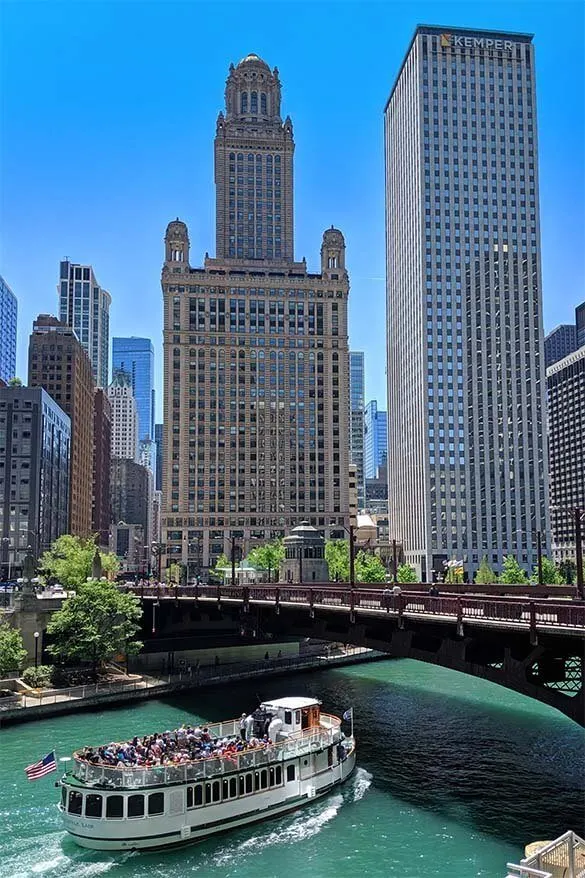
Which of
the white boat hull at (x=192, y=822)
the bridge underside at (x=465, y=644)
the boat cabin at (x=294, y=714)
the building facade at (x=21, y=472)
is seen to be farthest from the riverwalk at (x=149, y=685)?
the building facade at (x=21, y=472)

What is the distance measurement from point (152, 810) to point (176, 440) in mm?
139589

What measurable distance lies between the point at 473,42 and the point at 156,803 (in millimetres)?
191423

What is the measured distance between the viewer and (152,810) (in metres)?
38.4

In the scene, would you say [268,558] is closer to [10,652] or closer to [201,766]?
[10,652]

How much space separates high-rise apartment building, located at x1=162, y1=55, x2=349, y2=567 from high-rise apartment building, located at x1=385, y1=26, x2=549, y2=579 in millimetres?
18841

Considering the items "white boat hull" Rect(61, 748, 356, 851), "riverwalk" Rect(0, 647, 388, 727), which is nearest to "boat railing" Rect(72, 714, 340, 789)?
"white boat hull" Rect(61, 748, 356, 851)

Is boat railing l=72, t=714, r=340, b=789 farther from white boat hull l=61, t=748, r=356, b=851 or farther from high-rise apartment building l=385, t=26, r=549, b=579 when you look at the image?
high-rise apartment building l=385, t=26, r=549, b=579

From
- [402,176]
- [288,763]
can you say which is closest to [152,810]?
[288,763]

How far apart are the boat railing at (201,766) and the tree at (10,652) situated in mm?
27979

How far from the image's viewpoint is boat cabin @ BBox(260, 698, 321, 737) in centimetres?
4681

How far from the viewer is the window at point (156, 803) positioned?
38.3 metres

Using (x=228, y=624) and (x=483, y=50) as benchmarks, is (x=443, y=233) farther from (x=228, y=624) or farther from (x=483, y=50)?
(x=228, y=624)

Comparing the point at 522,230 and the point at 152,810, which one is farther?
the point at 522,230

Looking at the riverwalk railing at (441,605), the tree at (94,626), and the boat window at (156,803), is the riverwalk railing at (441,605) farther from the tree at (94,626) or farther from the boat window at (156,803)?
the boat window at (156,803)
